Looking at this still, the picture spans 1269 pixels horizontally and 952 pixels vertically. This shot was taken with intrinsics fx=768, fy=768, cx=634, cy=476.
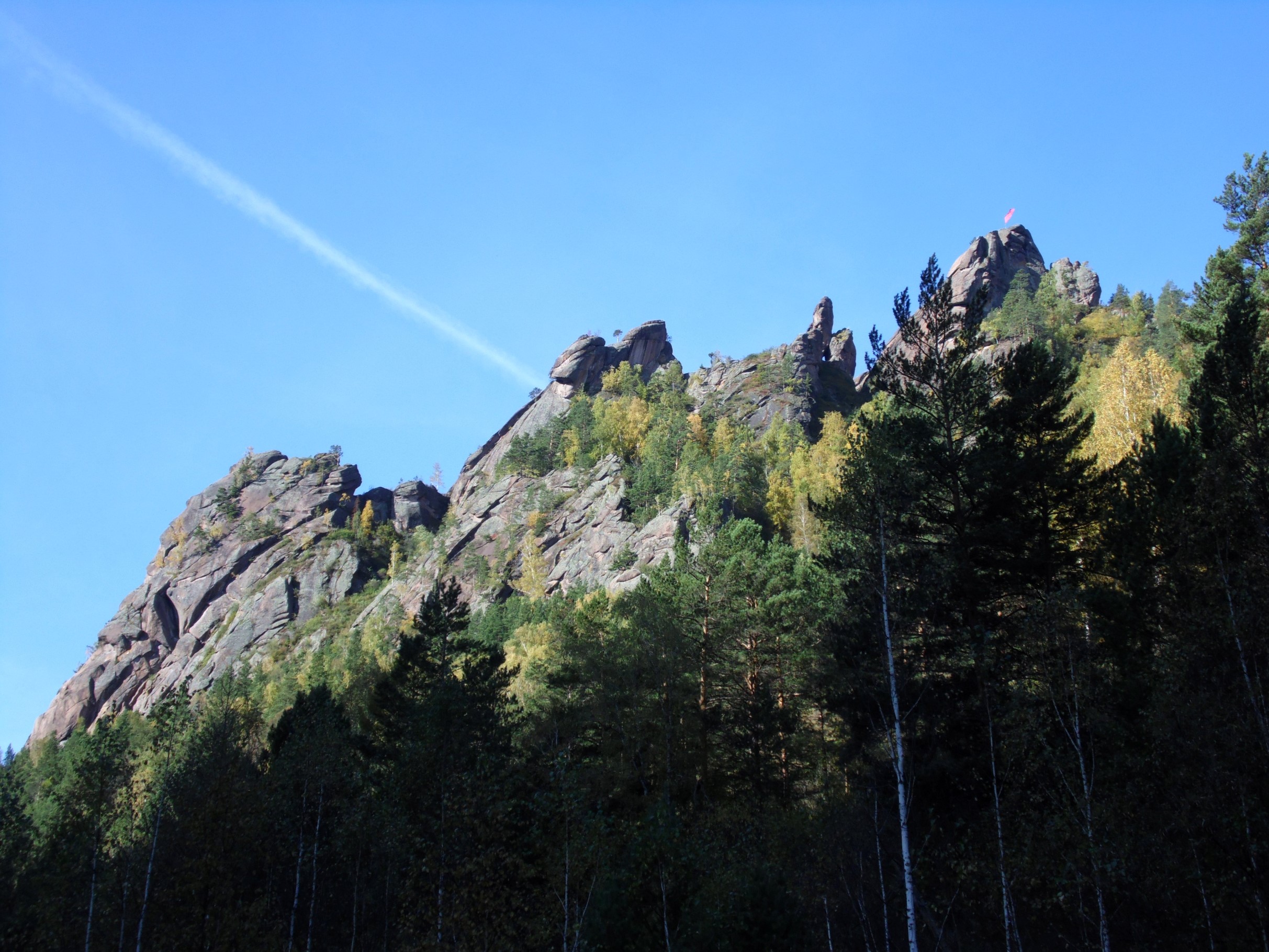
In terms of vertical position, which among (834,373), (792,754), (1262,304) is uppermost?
(834,373)

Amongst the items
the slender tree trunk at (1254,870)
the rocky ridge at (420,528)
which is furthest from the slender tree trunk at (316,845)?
the rocky ridge at (420,528)

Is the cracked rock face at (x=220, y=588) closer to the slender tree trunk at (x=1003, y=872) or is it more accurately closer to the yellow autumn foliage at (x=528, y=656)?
the yellow autumn foliage at (x=528, y=656)

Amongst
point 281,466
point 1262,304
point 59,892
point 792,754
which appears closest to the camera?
point 59,892

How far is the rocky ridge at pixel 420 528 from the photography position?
96.6 meters

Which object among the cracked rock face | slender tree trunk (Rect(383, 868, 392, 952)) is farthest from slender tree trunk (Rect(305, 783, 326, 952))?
the cracked rock face

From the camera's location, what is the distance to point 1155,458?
80.4ft

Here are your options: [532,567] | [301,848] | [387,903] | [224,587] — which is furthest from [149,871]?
[224,587]

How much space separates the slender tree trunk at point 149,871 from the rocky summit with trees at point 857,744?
0.29 m

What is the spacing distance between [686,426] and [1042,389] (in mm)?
70648

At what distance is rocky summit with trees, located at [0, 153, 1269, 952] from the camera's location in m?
16.8

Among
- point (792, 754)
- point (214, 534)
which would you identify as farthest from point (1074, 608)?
point (214, 534)

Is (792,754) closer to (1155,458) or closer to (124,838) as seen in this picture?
(1155,458)

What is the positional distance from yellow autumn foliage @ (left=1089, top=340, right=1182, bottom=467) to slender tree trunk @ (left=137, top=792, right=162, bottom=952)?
4461cm

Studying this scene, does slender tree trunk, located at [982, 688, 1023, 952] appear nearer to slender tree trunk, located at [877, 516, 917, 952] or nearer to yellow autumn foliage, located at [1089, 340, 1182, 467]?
slender tree trunk, located at [877, 516, 917, 952]
